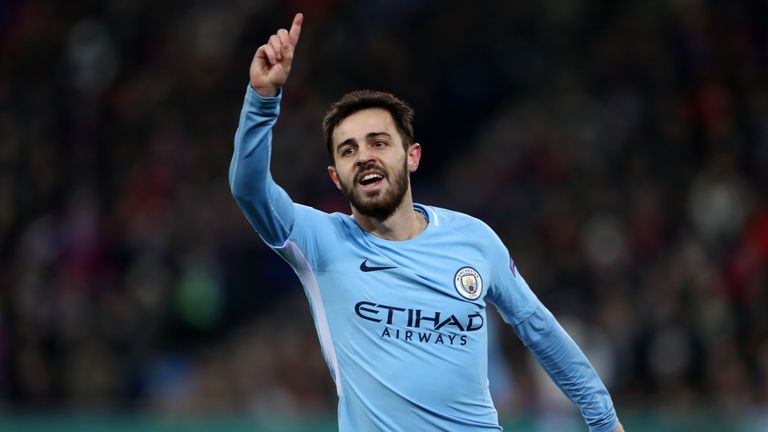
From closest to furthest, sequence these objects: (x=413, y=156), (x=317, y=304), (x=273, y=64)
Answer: (x=273, y=64) < (x=317, y=304) < (x=413, y=156)

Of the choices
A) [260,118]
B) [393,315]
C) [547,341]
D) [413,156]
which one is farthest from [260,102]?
[547,341]

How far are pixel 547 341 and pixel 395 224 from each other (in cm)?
76

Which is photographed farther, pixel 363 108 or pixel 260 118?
pixel 363 108

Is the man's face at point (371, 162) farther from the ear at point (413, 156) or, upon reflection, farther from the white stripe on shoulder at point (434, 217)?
Result: the white stripe on shoulder at point (434, 217)

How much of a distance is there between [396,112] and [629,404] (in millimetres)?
6632

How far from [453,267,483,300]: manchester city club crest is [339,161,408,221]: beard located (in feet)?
1.13

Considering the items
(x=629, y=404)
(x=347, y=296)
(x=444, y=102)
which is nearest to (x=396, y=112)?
(x=347, y=296)

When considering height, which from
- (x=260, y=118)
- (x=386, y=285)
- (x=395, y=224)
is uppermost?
(x=260, y=118)

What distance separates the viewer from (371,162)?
179 inches

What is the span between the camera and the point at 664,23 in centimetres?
1398

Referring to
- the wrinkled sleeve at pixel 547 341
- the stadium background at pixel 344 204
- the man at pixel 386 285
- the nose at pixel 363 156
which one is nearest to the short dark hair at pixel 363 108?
the man at pixel 386 285

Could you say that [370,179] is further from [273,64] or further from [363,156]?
[273,64]

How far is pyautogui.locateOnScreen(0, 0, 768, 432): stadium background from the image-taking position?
37.0 feet

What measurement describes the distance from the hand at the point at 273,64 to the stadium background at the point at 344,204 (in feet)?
21.9
